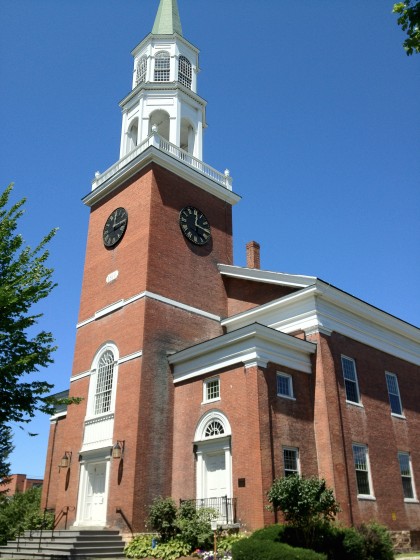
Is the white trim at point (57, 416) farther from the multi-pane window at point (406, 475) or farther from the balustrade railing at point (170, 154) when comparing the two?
the multi-pane window at point (406, 475)

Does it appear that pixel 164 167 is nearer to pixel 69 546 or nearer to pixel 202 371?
pixel 202 371

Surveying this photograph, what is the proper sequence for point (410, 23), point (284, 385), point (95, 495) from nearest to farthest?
point (410, 23) < point (284, 385) < point (95, 495)

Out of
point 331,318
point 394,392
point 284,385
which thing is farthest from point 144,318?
point 394,392

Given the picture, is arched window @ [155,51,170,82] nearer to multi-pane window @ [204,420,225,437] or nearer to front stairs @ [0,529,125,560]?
multi-pane window @ [204,420,225,437]

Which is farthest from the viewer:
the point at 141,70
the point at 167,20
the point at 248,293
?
the point at 167,20

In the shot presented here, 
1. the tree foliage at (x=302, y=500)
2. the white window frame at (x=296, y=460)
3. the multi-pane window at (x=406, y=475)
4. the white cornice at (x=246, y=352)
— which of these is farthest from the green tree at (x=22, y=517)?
the multi-pane window at (x=406, y=475)

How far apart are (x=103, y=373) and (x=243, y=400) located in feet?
26.3

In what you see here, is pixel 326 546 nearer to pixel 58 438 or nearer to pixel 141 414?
pixel 141 414

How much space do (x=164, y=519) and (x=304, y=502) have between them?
629cm

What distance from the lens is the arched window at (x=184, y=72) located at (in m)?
32.4

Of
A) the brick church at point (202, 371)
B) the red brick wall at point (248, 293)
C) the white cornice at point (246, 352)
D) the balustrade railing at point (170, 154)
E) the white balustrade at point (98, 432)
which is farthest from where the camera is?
the balustrade railing at point (170, 154)

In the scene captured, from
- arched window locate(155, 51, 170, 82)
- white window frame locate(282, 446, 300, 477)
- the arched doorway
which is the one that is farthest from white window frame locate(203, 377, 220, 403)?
arched window locate(155, 51, 170, 82)

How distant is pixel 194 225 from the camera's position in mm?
27703

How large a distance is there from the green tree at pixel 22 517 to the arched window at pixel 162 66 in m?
24.2
